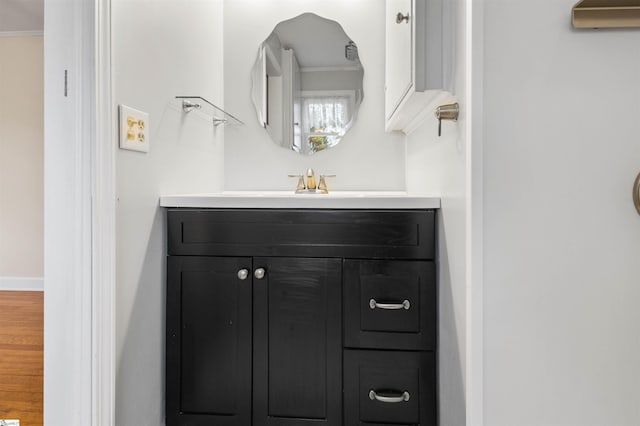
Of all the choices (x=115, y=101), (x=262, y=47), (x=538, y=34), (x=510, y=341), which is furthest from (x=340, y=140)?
(x=510, y=341)

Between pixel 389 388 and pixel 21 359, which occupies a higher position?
pixel 389 388

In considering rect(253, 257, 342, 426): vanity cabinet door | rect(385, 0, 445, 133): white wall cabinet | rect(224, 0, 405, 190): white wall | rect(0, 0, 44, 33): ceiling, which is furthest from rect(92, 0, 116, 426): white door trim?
rect(0, 0, 44, 33): ceiling

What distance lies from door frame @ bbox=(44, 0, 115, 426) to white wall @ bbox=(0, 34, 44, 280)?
222cm

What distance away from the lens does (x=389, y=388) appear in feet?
4.22

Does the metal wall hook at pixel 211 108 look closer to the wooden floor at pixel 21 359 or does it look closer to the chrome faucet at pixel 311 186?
the chrome faucet at pixel 311 186

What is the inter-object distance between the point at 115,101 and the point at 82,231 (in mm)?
373

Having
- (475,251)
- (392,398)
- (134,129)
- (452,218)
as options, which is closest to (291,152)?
(134,129)

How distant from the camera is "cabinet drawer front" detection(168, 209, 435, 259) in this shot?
1.28 meters

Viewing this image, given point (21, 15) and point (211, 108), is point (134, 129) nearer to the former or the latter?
point (211, 108)

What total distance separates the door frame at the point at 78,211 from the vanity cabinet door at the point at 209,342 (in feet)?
0.99

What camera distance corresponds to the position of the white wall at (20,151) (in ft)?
9.21

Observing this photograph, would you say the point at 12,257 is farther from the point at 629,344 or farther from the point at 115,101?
the point at 629,344

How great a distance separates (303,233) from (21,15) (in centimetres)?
276

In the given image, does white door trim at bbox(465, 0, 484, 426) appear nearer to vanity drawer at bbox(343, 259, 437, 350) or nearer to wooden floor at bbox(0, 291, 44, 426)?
vanity drawer at bbox(343, 259, 437, 350)
